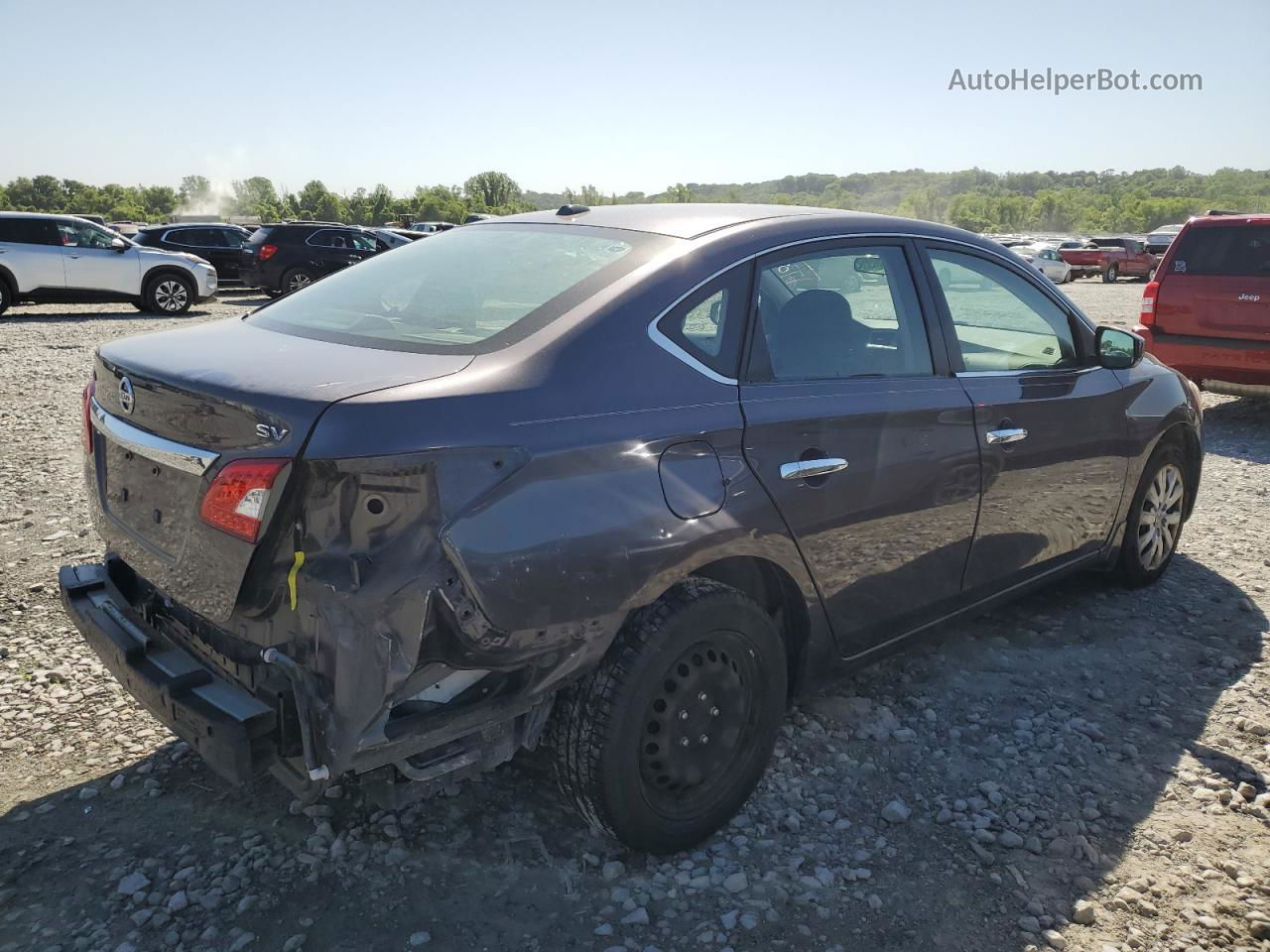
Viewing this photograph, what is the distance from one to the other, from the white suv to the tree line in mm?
66208

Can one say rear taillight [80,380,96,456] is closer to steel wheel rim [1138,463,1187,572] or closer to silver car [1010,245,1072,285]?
steel wheel rim [1138,463,1187,572]

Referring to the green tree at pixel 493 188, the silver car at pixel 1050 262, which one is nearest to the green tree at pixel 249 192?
the green tree at pixel 493 188

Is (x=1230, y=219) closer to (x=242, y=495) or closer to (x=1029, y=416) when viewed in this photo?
(x=1029, y=416)

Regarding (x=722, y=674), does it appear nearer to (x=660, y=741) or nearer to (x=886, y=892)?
(x=660, y=741)

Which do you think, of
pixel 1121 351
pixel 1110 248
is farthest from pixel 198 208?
pixel 1121 351

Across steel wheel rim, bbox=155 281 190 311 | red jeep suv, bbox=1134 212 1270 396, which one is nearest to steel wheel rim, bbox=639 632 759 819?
red jeep suv, bbox=1134 212 1270 396

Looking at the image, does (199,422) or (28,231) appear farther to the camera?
(28,231)

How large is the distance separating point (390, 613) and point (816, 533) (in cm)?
130

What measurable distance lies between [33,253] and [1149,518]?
53.5 ft

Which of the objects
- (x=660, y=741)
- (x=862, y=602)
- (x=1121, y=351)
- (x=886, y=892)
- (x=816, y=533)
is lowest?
(x=886, y=892)

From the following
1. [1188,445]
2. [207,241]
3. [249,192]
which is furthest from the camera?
[249,192]

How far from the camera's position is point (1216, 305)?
8406mm

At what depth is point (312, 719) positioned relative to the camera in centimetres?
214

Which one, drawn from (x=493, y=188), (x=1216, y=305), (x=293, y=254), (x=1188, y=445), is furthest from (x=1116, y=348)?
(x=493, y=188)
